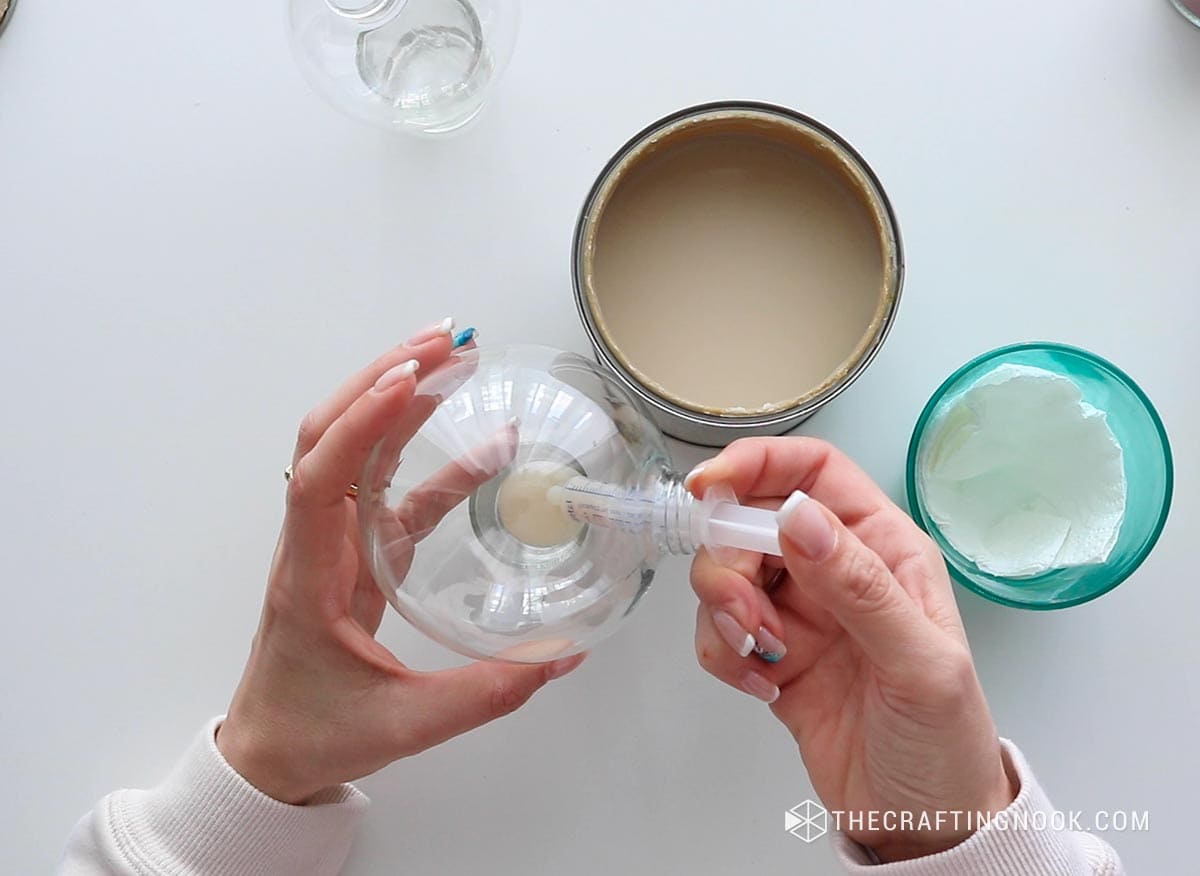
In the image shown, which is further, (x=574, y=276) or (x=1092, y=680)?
(x=1092, y=680)

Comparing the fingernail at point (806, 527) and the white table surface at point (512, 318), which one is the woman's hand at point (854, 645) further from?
the white table surface at point (512, 318)

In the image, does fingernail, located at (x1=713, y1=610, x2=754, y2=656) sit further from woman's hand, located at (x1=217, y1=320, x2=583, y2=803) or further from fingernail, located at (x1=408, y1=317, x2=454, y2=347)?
fingernail, located at (x1=408, y1=317, x2=454, y2=347)

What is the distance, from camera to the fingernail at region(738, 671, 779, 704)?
29.0 inches

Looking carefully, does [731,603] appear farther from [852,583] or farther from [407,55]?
[407,55]

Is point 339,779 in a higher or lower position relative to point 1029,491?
lower

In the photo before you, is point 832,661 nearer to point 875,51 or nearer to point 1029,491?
point 1029,491

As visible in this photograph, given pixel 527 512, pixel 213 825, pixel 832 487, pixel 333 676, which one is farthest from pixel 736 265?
pixel 213 825

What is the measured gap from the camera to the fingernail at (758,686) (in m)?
0.74

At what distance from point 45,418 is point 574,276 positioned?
0.53m

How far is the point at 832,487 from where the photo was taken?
2.41 feet

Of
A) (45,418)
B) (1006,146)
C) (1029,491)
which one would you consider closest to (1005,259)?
(1006,146)

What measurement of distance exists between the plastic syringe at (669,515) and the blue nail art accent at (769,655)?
0.44 feet

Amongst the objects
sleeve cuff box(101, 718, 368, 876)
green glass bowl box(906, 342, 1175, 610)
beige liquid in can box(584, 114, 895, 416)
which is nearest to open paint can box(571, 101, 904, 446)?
beige liquid in can box(584, 114, 895, 416)

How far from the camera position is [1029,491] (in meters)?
0.83
